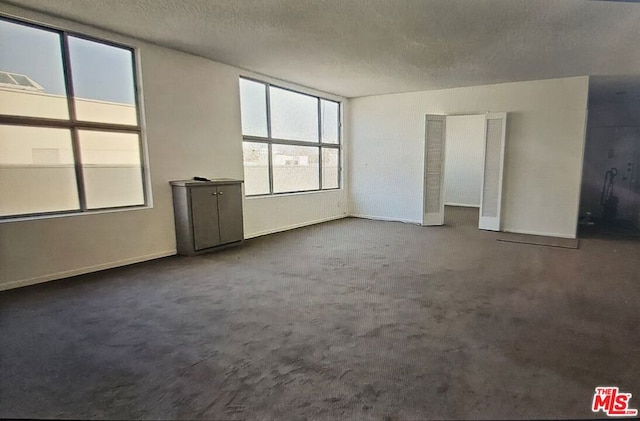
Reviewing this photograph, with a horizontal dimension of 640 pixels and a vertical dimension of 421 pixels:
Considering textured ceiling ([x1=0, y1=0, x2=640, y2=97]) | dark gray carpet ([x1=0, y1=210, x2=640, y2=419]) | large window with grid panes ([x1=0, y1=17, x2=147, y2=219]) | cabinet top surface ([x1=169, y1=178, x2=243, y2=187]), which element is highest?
textured ceiling ([x1=0, y1=0, x2=640, y2=97])

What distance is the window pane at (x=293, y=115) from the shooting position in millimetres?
6379

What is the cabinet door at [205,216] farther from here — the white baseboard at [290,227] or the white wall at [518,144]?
the white wall at [518,144]

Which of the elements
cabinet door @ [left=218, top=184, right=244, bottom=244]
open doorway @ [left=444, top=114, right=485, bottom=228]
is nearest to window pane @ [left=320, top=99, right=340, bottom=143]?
cabinet door @ [left=218, top=184, right=244, bottom=244]

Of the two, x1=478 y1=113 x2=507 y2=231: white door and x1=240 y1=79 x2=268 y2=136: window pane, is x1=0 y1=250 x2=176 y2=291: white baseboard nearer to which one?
x1=240 y1=79 x2=268 y2=136: window pane

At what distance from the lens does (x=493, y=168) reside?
6.32m

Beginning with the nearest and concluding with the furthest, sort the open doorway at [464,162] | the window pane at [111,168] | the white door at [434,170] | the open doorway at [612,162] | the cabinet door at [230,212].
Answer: the window pane at [111,168] < the cabinet door at [230,212] < the white door at [434,170] < the open doorway at [612,162] < the open doorway at [464,162]

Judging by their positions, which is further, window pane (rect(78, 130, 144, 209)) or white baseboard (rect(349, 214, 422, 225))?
white baseboard (rect(349, 214, 422, 225))

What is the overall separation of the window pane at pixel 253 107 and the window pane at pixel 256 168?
0.74 feet

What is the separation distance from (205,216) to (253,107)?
217cm

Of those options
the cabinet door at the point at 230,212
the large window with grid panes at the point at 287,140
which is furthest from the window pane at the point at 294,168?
the cabinet door at the point at 230,212

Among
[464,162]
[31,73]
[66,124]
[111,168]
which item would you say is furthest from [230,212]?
[464,162]

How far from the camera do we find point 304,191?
7.16 meters

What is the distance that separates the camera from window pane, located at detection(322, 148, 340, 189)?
768cm

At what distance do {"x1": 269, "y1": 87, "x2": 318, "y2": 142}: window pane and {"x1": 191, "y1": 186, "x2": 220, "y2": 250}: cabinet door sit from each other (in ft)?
6.43
